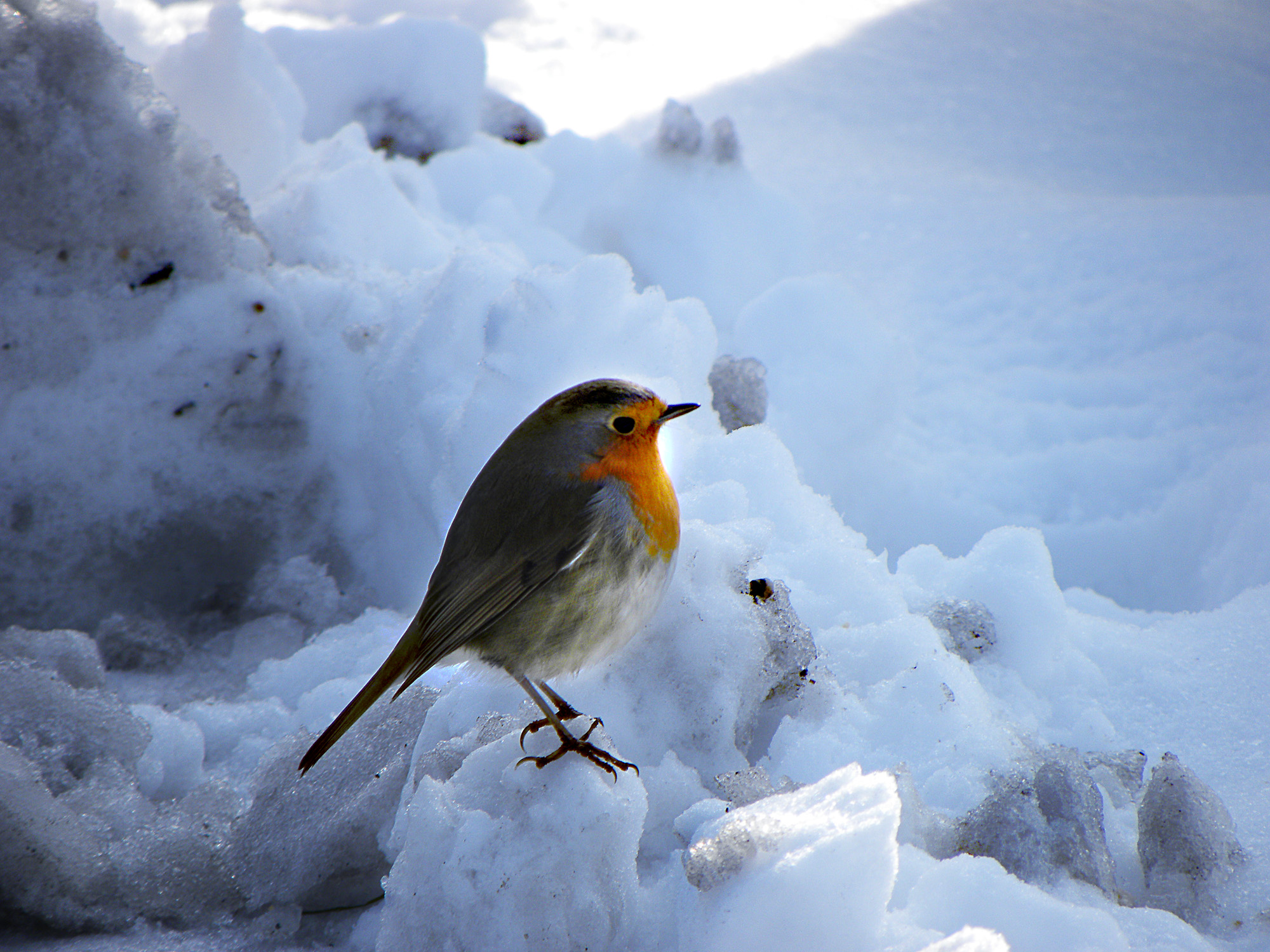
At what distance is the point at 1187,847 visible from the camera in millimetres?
1327

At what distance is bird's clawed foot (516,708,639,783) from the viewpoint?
1.18 metres

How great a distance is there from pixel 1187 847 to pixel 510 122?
5.36 meters

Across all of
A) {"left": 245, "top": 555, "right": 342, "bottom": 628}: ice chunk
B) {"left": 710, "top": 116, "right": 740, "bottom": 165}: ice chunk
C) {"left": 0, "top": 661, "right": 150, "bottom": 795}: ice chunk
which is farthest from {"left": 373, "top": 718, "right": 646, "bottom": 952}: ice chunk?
{"left": 710, "top": 116, "right": 740, "bottom": 165}: ice chunk

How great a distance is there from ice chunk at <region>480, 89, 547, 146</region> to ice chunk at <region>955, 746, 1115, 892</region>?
5.02 m

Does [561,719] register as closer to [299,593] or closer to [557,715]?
[557,715]

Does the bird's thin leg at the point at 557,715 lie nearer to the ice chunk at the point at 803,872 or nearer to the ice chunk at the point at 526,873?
the ice chunk at the point at 526,873

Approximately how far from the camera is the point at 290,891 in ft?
4.48

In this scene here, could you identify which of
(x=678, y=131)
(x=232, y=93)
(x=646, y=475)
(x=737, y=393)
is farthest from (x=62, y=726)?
(x=678, y=131)

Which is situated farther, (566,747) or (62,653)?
(62,653)

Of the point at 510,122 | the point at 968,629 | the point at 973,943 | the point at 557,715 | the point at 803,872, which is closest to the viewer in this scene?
the point at 973,943

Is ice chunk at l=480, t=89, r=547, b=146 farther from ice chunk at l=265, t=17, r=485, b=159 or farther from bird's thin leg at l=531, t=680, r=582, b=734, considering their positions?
bird's thin leg at l=531, t=680, r=582, b=734

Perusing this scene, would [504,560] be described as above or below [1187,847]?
above

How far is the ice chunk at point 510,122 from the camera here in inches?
216

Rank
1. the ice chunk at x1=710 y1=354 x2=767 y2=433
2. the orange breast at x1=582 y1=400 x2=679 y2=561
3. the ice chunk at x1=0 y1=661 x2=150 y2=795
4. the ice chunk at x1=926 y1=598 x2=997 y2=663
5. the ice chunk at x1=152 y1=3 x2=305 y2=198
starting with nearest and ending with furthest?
the orange breast at x1=582 y1=400 x2=679 y2=561
the ice chunk at x1=0 y1=661 x2=150 y2=795
the ice chunk at x1=926 y1=598 x2=997 y2=663
the ice chunk at x1=710 y1=354 x2=767 y2=433
the ice chunk at x1=152 y1=3 x2=305 y2=198
